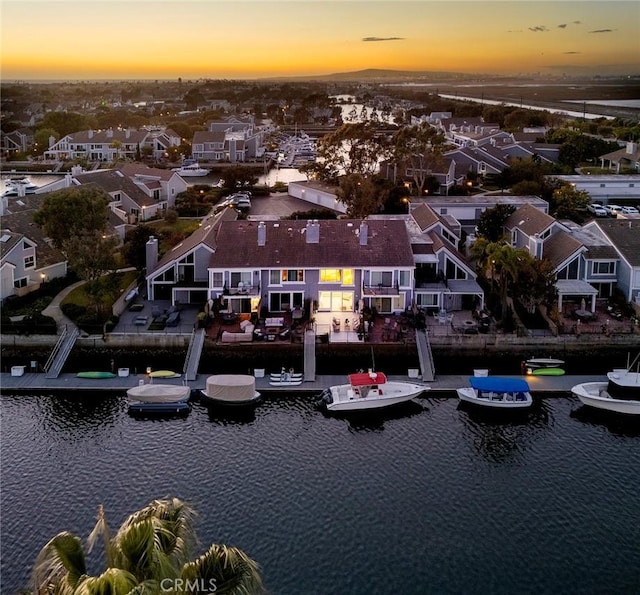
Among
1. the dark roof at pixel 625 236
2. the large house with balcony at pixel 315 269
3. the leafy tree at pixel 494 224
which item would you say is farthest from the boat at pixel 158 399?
the leafy tree at pixel 494 224

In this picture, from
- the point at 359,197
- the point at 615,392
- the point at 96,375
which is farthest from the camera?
the point at 359,197

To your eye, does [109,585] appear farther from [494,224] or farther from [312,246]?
[494,224]

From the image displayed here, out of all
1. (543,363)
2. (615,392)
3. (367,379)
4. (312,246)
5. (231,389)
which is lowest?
(615,392)

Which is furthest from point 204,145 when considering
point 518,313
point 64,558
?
point 64,558

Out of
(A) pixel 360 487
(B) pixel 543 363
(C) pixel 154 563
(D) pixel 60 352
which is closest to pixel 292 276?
(D) pixel 60 352

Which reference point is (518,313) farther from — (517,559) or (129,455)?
(129,455)

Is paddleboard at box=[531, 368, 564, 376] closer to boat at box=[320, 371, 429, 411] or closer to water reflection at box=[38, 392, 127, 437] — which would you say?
boat at box=[320, 371, 429, 411]
